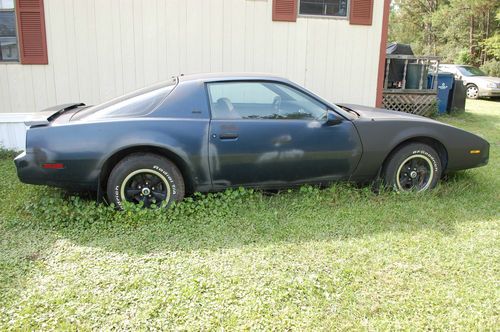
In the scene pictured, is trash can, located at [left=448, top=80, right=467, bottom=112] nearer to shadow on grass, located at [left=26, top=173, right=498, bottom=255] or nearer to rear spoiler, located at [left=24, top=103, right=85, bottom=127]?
shadow on grass, located at [left=26, top=173, right=498, bottom=255]

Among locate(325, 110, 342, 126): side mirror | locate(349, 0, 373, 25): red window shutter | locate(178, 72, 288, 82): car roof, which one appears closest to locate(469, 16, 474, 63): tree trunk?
locate(349, 0, 373, 25): red window shutter

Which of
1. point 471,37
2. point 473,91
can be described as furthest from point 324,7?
point 471,37

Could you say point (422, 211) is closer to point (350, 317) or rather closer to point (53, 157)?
point (350, 317)

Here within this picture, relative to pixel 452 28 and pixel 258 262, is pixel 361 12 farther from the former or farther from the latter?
pixel 452 28

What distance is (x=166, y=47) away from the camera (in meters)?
7.05

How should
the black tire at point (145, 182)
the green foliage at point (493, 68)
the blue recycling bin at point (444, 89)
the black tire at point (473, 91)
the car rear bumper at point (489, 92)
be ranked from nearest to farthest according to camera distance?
the black tire at point (145, 182) → the blue recycling bin at point (444, 89) → the car rear bumper at point (489, 92) → the black tire at point (473, 91) → the green foliage at point (493, 68)

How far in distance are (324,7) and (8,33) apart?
17.6 feet

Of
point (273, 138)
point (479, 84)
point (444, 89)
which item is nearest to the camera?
point (273, 138)

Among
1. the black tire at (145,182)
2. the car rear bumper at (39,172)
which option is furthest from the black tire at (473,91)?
the car rear bumper at (39,172)

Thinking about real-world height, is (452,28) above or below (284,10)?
above

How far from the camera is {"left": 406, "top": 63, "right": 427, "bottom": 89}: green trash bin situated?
32.5 ft

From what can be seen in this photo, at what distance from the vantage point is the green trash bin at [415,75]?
390 inches

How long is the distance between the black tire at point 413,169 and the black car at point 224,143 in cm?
1

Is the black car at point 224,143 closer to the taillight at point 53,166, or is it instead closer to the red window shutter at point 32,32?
the taillight at point 53,166
